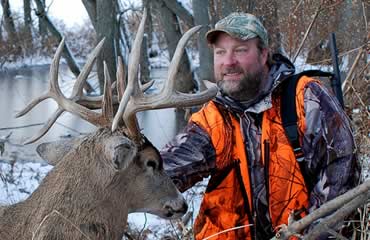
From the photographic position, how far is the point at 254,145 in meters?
3.54

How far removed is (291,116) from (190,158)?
627mm

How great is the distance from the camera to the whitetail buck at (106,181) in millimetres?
2980

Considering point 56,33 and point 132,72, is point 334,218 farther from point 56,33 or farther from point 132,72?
point 56,33

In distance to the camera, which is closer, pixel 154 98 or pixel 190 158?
pixel 154 98

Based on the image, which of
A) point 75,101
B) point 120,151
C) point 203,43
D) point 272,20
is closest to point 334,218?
point 120,151

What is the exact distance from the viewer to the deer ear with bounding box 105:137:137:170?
Result: 2963mm

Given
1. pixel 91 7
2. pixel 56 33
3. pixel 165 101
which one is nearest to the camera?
pixel 165 101

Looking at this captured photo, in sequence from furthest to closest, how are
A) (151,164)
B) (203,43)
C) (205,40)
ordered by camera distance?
(203,43), (205,40), (151,164)

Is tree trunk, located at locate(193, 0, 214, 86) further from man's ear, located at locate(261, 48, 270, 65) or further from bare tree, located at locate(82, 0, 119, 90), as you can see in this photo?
man's ear, located at locate(261, 48, 270, 65)

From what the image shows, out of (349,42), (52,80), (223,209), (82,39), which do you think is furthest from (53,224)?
(82,39)

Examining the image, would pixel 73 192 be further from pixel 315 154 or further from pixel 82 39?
pixel 82 39

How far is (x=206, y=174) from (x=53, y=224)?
1020mm

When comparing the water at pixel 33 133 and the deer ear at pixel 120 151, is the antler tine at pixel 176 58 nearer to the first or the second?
the deer ear at pixel 120 151

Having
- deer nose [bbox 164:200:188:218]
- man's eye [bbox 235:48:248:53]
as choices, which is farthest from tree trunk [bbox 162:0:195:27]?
deer nose [bbox 164:200:188:218]
